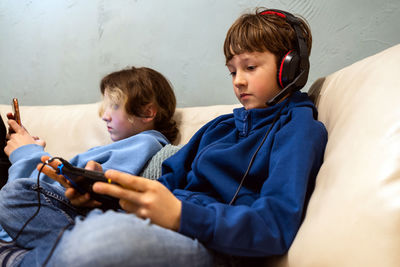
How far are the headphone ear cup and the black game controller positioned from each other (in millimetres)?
497

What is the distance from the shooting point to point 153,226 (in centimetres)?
53

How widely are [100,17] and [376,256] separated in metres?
1.54

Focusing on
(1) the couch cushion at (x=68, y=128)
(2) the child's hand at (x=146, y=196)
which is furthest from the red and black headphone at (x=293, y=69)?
(1) the couch cushion at (x=68, y=128)

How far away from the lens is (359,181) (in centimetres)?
53

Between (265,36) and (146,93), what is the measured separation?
0.60 m

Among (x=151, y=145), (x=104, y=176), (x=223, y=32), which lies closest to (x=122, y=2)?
(x=223, y=32)

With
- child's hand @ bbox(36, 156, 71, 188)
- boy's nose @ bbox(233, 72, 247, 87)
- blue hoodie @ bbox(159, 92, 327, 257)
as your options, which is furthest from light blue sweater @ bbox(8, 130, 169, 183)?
boy's nose @ bbox(233, 72, 247, 87)

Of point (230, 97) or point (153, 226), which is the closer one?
point (153, 226)

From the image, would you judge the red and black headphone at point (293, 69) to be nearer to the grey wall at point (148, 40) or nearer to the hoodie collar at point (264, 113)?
the hoodie collar at point (264, 113)

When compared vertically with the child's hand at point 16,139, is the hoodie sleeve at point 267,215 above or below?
above

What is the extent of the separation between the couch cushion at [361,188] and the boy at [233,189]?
1.7 inches

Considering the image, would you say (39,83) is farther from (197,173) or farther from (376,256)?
(376,256)

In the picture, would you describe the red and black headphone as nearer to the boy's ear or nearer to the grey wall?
the grey wall

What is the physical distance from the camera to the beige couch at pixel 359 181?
0.47 meters
